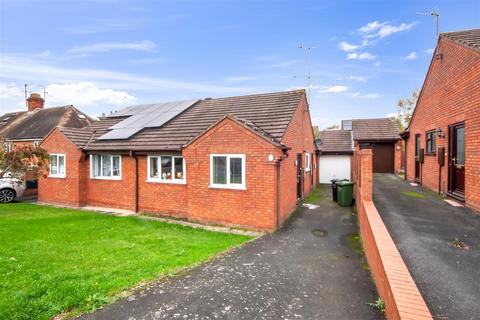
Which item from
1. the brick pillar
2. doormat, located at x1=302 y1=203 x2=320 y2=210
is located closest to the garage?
doormat, located at x1=302 y1=203 x2=320 y2=210

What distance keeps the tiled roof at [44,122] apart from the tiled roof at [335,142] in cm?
2420

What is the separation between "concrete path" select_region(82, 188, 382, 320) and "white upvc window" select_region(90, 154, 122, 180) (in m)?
8.37

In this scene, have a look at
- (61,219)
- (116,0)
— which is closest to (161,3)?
(116,0)

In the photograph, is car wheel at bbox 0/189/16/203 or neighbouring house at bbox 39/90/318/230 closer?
neighbouring house at bbox 39/90/318/230

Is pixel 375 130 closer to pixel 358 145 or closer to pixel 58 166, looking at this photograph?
pixel 358 145

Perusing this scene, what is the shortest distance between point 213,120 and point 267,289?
346 inches

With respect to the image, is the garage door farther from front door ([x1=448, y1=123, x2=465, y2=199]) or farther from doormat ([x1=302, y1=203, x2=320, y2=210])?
front door ([x1=448, y1=123, x2=465, y2=199])

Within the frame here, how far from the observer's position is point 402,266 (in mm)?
3799

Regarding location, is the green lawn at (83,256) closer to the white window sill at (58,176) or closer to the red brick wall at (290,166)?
the red brick wall at (290,166)

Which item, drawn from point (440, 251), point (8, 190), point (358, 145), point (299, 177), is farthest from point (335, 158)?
point (8, 190)

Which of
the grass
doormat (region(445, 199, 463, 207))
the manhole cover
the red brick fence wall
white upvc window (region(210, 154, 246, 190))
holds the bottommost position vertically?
the manhole cover

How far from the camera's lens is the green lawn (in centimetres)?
445

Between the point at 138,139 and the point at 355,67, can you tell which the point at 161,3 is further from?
the point at 355,67

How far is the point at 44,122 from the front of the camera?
27344mm
